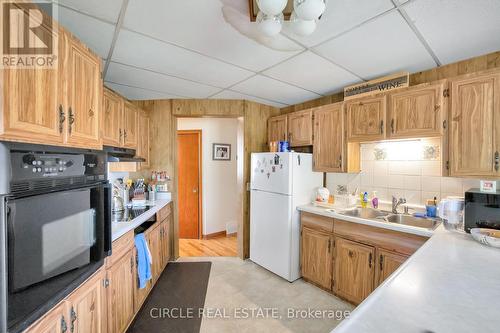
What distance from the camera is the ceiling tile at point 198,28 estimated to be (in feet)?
4.22

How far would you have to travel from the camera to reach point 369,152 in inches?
102

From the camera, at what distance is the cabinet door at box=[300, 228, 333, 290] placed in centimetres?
239

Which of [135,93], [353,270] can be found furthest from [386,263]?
[135,93]

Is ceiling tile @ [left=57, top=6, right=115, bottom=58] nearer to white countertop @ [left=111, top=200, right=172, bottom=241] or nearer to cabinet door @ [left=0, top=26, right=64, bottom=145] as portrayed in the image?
cabinet door @ [left=0, top=26, right=64, bottom=145]

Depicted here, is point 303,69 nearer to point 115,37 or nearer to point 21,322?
point 115,37

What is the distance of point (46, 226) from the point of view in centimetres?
98

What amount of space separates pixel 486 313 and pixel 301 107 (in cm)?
281

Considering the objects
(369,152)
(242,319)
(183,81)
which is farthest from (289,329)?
(183,81)

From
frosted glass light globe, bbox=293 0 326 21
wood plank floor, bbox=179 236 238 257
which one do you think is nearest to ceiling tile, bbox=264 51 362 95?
frosted glass light globe, bbox=293 0 326 21

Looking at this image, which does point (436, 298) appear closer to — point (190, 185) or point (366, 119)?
point (366, 119)

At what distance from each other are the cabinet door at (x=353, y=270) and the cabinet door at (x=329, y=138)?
840mm

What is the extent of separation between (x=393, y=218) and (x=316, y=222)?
75cm

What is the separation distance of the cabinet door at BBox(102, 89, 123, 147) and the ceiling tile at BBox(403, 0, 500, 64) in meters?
2.49

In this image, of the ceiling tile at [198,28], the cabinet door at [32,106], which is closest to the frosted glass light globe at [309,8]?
the ceiling tile at [198,28]
